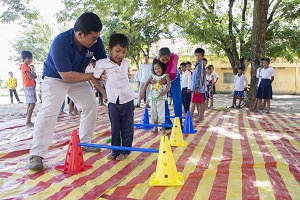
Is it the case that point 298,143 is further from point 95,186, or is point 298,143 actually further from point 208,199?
point 95,186

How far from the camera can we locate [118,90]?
288cm

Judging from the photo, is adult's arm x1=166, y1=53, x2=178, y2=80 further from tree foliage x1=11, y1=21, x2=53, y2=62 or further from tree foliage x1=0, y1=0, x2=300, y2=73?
tree foliage x1=11, y1=21, x2=53, y2=62

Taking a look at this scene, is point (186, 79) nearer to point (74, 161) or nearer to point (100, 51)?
point (100, 51)

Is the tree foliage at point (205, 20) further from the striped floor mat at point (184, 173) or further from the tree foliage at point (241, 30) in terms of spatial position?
the striped floor mat at point (184, 173)

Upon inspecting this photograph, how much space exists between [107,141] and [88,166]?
1151 mm

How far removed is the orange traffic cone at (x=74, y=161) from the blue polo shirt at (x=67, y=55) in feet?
2.39

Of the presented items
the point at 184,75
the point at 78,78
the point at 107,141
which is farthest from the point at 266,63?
the point at 78,78

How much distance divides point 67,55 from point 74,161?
108 cm

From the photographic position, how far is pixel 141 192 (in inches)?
82.1

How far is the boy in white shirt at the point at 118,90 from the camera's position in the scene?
2.80m

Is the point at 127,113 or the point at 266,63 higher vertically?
the point at 266,63

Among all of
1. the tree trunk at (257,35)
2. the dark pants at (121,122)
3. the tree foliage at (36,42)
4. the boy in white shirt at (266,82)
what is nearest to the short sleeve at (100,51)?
the dark pants at (121,122)

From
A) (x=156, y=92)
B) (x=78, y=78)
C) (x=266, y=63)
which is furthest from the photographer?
(x=266, y=63)

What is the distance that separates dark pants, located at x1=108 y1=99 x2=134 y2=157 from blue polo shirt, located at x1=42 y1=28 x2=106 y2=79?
1.97ft
